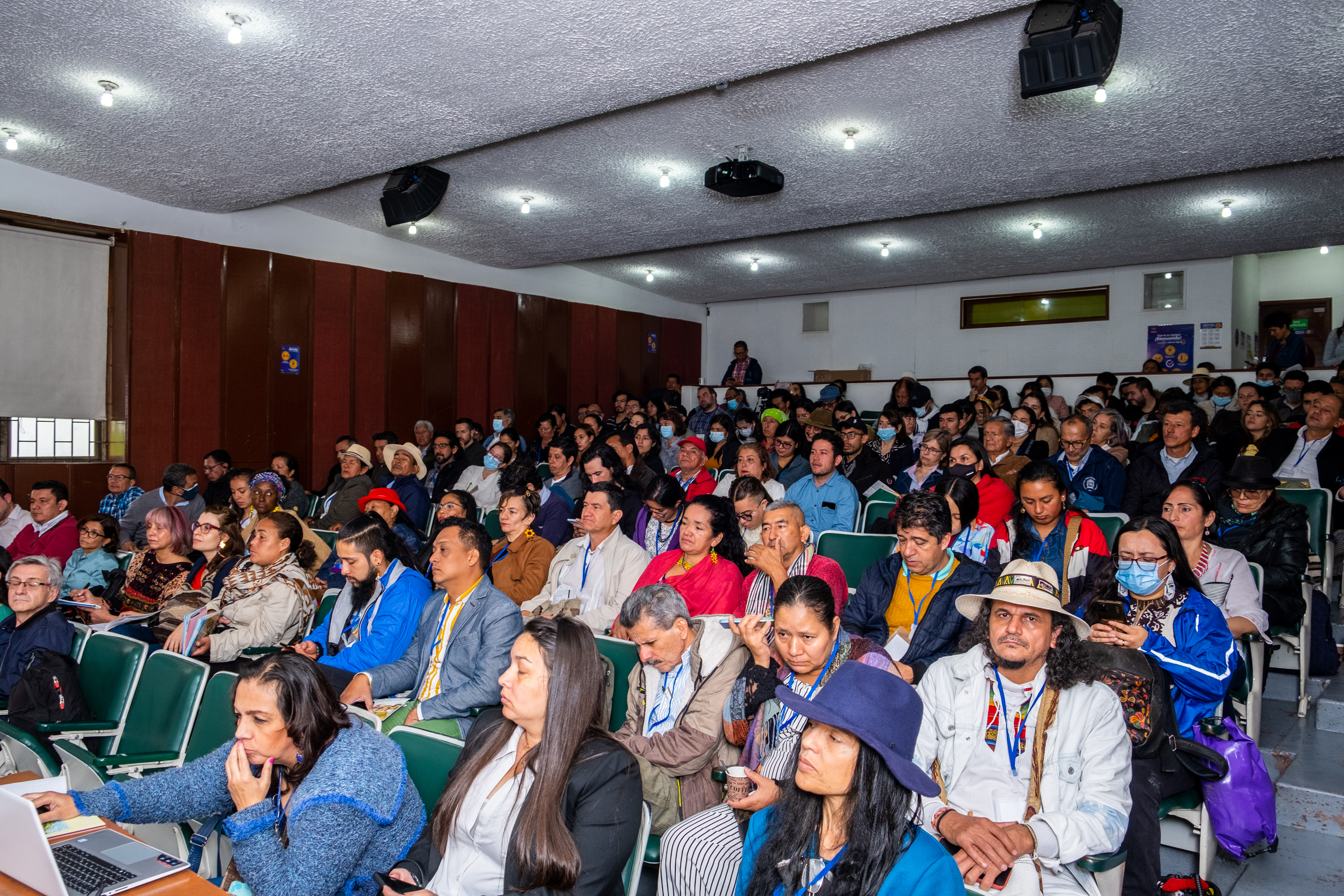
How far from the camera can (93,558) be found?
195 inches

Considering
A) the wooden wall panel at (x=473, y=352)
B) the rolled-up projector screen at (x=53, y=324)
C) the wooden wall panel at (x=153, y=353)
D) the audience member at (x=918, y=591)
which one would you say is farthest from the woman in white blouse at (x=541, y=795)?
the wooden wall panel at (x=473, y=352)

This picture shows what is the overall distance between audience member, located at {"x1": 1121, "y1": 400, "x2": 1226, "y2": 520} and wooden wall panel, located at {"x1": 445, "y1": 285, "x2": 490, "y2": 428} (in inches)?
297

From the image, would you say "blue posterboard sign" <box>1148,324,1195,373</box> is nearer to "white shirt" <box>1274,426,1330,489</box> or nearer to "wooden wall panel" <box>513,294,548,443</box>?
"white shirt" <box>1274,426,1330,489</box>

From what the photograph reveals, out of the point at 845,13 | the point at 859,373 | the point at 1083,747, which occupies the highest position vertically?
the point at 845,13

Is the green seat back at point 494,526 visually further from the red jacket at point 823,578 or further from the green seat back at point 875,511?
the red jacket at point 823,578

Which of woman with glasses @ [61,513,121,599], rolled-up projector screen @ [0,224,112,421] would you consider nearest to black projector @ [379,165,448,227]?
rolled-up projector screen @ [0,224,112,421]

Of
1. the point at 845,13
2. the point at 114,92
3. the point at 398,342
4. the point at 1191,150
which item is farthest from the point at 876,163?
the point at 398,342

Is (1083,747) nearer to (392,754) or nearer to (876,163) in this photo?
(392,754)

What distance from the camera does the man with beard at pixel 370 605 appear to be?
11.2 feet

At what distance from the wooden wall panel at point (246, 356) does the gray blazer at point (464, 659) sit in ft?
19.7

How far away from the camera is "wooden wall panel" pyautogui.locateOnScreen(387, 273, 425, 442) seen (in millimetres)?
9820

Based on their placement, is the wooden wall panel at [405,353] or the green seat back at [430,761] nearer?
the green seat back at [430,761]

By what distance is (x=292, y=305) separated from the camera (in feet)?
29.1

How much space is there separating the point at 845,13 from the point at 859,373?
8.24 meters
